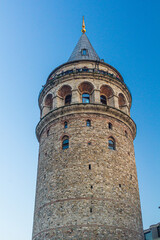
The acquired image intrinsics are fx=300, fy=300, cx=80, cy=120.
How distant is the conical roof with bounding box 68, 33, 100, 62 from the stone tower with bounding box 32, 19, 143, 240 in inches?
47.7

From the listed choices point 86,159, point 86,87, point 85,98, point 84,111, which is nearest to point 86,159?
point 86,159

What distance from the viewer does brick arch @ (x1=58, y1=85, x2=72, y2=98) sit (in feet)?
106

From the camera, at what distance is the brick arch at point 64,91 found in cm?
3222

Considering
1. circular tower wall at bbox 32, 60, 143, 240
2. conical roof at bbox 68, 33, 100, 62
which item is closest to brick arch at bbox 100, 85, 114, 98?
circular tower wall at bbox 32, 60, 143, 240

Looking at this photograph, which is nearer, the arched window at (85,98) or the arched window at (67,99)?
the arched window at (85,98)

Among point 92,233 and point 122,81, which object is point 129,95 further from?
point 92,233

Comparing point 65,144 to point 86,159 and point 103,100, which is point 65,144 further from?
point 103,100

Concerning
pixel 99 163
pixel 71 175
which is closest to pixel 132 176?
pixel 99 163

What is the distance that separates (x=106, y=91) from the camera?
32594mm

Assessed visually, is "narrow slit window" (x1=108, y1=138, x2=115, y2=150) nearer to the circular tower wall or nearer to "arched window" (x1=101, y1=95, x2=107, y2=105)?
the circular tower wall

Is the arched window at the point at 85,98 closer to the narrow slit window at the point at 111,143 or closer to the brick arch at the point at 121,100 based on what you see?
the brick arch at the point at 121,100

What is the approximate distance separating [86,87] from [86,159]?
356 inches

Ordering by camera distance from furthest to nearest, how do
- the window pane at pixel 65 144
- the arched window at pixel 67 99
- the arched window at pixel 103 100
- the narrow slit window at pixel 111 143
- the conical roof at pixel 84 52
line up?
the conical roof at pixel 84 52 < the arched window at pixel 103 100 < the arched window at pixel 67 99 < the narrow slit window at pixel 111 143 < the window pane at pixel 65 144

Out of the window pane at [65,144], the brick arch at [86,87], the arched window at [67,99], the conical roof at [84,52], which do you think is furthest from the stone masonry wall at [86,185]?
the conical roof at [84,52]
